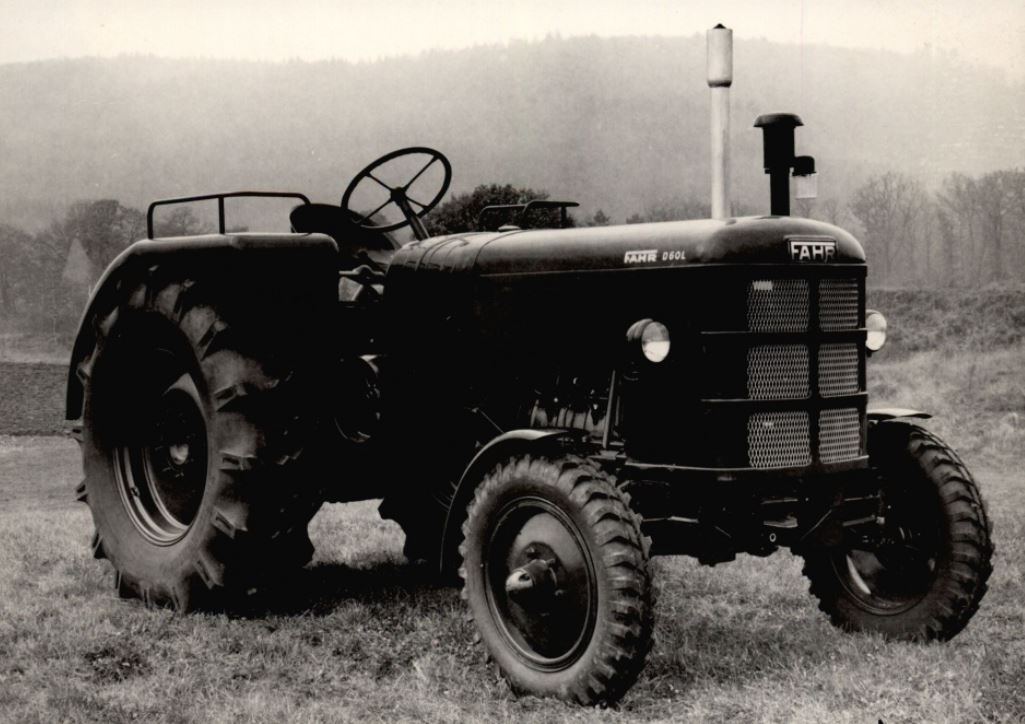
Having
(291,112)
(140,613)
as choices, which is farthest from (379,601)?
(291,112)

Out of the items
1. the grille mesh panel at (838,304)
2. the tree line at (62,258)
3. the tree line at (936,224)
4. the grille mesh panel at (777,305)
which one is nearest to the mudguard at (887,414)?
the grille mesh panel at (838,304)

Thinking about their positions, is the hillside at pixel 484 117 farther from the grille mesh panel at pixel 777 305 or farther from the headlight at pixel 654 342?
the headlight at pixel 654 342

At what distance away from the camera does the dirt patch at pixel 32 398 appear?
14.5 metres

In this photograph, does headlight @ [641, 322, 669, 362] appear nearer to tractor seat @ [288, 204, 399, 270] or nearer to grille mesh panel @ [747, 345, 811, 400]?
grille mesh panel @ [747, 345, 811, 400]

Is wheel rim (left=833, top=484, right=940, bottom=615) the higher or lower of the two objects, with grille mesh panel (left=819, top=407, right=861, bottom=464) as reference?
lower

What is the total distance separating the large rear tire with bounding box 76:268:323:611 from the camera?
5121mm

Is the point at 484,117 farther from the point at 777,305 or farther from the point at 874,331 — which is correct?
the point at 777,305

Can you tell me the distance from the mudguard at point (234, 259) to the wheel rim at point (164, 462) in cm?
→ 56

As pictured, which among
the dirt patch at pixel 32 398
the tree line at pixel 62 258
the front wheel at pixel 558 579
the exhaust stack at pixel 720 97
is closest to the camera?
the front wheel at pixel 558 579

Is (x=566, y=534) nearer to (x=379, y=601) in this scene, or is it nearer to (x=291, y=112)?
(x=379, y=601)

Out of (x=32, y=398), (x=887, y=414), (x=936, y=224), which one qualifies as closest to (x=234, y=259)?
(x=887, y=414)

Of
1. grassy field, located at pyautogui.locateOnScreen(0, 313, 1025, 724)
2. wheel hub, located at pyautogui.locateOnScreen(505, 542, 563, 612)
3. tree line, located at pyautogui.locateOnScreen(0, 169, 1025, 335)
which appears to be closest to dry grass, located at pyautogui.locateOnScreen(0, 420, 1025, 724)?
grassy field, located at pyautogui.locateOnScreen(0, 313, 1025, 724)

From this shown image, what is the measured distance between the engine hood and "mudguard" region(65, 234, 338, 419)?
67cm

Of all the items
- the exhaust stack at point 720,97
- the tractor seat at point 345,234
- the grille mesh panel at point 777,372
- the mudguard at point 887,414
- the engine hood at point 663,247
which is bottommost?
the mudguard at point 887,414
